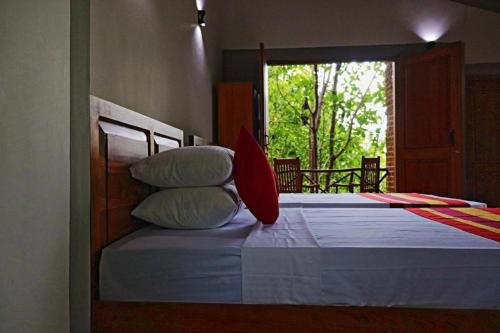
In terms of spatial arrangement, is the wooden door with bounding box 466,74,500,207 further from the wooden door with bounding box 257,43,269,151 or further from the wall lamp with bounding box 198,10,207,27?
the wall lamp with bounding box 198,10,207,27

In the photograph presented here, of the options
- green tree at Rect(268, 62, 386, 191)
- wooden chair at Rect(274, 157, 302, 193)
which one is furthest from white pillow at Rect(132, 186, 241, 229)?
green tree at Rect(268, 62, 386, 191)

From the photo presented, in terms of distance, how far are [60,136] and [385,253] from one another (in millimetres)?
977

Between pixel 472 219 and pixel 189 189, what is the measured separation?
1221 millimetres

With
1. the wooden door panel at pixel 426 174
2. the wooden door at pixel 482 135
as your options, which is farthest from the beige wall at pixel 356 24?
the wooden door panel at pixel 426 174

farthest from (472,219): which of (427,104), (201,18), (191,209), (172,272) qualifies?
(427,104)

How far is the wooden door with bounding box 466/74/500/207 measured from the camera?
5312 mm

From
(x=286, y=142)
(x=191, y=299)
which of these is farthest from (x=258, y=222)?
(x=286, y=142)

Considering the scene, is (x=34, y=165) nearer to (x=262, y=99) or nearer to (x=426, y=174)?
(x=262, y=99)

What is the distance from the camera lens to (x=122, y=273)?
127cm

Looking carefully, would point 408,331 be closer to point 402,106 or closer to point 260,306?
point 260,306

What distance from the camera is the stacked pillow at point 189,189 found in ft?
5.07

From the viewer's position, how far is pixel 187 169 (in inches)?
62.6

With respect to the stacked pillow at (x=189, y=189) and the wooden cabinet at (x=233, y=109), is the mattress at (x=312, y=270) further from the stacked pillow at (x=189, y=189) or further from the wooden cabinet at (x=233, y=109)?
the wooden cabinet at (x=233, y=109)

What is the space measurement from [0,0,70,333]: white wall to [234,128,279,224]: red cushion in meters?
0.65
